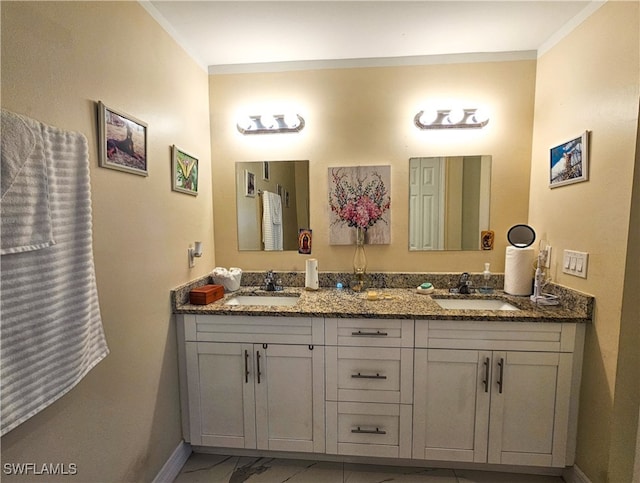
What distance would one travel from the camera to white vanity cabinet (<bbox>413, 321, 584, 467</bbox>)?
1439 millimetres

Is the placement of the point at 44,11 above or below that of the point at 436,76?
below

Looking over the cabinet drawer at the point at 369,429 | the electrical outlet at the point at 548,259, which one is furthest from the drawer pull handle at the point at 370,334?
the electrical outlet at the point at 548,259

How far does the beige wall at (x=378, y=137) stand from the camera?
1.89 metres

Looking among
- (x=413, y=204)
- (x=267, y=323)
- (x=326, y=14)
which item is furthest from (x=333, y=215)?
(x=326, y=14)

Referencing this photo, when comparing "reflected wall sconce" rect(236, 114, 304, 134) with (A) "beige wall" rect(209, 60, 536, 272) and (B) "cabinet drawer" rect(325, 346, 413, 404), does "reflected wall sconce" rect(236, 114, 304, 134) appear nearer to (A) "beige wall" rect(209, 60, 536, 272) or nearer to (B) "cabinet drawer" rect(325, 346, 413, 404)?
(A) "beige wall" rect(209, 60, 536, 272)

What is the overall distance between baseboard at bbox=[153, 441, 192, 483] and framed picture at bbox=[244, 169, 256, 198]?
1.62m

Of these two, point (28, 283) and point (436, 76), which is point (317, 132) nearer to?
point (436, 76)

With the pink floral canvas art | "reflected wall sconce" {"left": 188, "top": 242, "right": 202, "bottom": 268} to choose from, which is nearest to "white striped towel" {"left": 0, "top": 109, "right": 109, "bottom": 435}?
"reflected wall sconce" {"left": 188, "top": 242, "right": 202, "bottom": 268}

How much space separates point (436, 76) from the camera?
1897 millimetres

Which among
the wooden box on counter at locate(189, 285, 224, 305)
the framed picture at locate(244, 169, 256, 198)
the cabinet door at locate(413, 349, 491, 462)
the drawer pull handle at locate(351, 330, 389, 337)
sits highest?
the framed picture at locate(244, 169, 256, 198)

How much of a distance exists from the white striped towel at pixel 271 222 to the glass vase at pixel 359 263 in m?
0.57

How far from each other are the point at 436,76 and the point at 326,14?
0.87 metres

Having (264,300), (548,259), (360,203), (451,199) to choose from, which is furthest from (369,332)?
(548,259)

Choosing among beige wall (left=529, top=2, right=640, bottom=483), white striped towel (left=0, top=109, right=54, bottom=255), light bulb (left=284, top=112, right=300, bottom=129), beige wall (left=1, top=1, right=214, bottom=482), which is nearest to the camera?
white striped towel (left=0, top=109, right=54, bottom=255)
